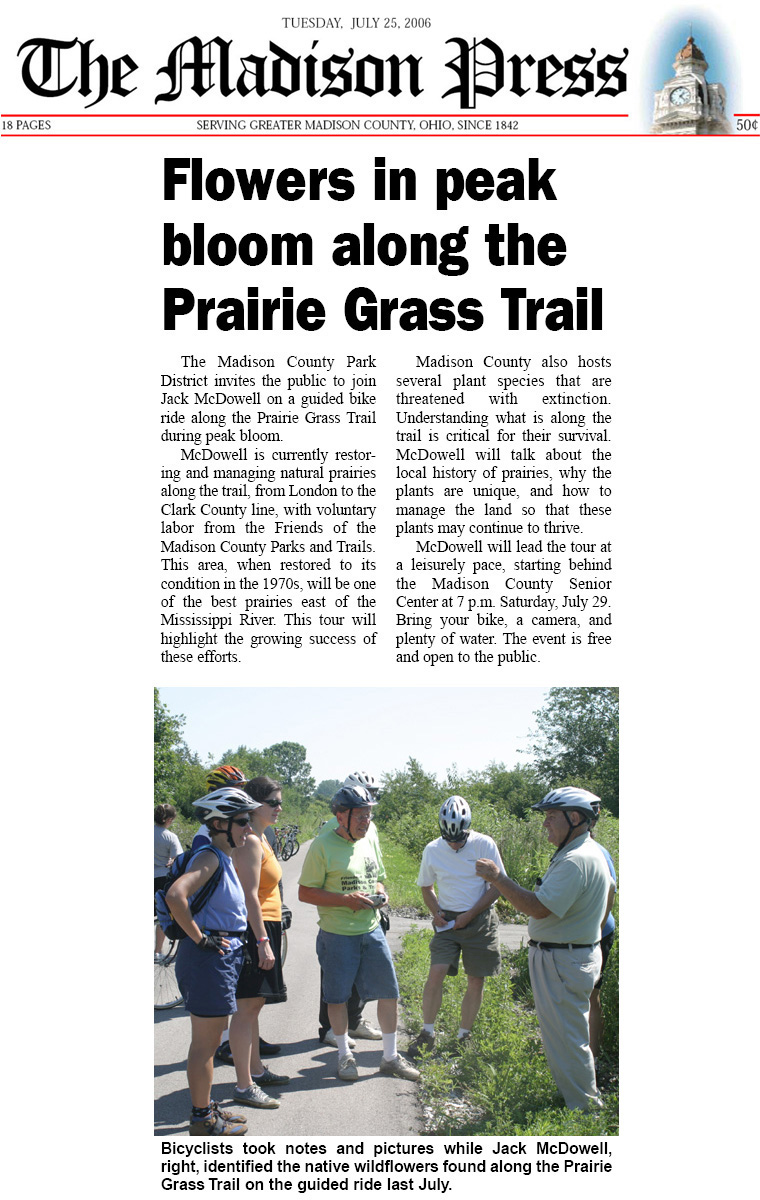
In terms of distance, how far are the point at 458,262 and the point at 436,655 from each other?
2264 mm

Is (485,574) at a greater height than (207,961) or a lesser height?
greater

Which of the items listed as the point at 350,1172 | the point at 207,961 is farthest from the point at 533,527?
the point at 350,1172

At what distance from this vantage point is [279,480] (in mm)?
5082

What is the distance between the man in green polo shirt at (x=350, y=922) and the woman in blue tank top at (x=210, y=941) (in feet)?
3.00

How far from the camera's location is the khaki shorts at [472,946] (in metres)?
5.78

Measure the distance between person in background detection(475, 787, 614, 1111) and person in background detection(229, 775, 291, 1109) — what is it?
4.61ft

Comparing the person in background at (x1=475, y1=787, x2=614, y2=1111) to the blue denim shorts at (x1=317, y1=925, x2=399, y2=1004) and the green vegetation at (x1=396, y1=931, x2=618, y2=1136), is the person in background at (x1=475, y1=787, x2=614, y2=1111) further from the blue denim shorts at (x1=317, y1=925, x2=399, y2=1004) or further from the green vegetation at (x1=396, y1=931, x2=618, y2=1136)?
the blue denim shorts at (x1=317, y1=925, x2=399, y2=1004)

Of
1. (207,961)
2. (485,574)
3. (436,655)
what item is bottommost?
(207,961)

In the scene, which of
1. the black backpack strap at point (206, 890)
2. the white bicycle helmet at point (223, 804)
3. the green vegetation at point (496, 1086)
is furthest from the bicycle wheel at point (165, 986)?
the white bicycle helmet at point (223, 804)

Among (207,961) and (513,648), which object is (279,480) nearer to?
(513,648)

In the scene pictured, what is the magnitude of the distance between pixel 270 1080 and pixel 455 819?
6.05 feet

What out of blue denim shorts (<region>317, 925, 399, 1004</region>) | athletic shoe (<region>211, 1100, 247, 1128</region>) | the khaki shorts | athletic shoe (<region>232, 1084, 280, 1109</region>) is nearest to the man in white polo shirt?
the khaki shorts

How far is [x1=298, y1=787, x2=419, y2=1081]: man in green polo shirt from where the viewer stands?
5422 millimetres

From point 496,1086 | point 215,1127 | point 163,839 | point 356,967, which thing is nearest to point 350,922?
point 356,967
